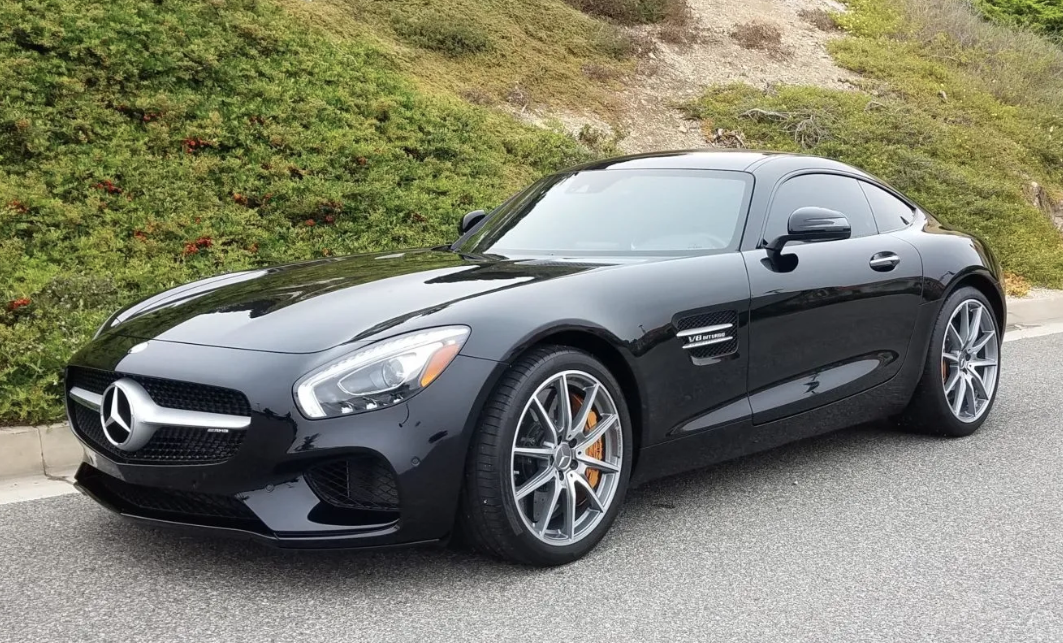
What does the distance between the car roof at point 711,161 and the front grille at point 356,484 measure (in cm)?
226

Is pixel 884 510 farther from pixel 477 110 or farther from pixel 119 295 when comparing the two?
pixel 477 110

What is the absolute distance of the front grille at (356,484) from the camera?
290 centimetres

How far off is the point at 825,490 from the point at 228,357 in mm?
2509

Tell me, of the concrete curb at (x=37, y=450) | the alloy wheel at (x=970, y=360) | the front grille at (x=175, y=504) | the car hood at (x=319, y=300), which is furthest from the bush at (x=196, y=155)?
the alloy wheel at (x=970, y=360)

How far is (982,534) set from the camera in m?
3.65

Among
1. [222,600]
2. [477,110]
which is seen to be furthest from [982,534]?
[477,110]

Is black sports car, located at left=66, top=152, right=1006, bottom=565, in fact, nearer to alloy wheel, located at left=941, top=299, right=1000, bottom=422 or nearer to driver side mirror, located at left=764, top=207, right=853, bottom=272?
driver side mirror, located at left=764, top=207, right=853, bottom=272

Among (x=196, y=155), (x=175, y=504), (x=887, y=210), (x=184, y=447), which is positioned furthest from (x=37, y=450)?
(x=196, y=155)

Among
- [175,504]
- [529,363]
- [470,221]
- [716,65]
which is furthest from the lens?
[716,65]

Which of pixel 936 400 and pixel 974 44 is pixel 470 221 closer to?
pixel 936 400

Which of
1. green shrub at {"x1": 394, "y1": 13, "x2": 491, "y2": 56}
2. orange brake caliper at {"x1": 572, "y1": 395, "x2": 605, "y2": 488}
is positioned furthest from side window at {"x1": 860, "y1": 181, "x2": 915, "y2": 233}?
green shrub at {"x1": 394, "y1": 13, "x2": 491, "y2": 56}

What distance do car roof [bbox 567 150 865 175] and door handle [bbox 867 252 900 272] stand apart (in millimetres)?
524

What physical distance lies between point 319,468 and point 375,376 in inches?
12.1

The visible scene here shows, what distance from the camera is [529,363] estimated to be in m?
3.17
